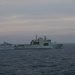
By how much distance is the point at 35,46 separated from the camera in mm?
140125

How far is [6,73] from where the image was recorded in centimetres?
4588

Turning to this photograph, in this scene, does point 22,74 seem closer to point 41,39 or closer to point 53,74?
point 53,74

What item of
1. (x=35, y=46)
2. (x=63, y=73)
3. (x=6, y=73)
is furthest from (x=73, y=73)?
(x=35, y=46)

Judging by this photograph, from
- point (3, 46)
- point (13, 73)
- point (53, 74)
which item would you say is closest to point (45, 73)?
point (53, 74)

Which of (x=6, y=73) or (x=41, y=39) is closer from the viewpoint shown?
(x=6, y=73)

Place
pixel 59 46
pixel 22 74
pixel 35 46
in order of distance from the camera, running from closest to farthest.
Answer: pixel 22 74 < pixel 35 46 < pixel 59 46

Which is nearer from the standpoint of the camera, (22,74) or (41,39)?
(22,74)

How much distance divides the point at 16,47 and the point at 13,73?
10035 cm

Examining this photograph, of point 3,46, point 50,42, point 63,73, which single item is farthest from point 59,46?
point 63,73

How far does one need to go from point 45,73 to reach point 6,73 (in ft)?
16.8

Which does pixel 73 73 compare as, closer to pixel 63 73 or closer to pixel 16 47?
pixel 63 73

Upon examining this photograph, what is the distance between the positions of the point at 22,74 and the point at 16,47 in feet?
334

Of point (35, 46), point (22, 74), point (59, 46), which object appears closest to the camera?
point (22, 74)

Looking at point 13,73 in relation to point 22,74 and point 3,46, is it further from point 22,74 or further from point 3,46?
point 3,46
